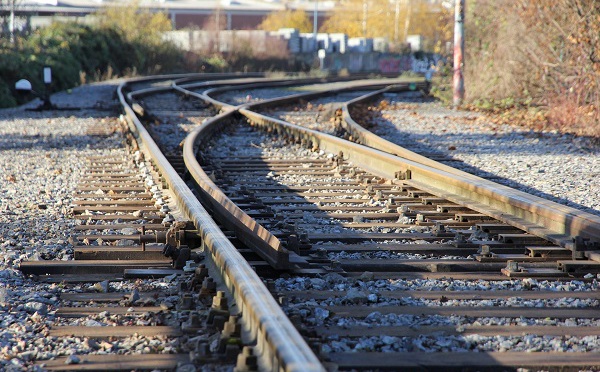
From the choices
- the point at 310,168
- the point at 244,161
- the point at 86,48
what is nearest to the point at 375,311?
the point at 310,168

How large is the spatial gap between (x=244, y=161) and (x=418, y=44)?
61324 mm

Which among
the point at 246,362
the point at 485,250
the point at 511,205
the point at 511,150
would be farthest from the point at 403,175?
the point at 246,362

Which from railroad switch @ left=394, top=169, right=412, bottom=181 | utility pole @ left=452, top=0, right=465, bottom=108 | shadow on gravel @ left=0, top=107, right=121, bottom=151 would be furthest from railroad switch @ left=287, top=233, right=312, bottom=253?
utility pole @ left=452, top=0, right=465, bottom=108

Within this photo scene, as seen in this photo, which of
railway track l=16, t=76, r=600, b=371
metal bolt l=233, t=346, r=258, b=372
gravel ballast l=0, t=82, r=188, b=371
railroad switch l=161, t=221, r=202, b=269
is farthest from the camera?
railroad switch l=161, t=221, r=202, b=269

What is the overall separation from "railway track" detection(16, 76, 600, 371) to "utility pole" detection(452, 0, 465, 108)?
38.6ft

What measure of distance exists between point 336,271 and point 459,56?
53.8ft

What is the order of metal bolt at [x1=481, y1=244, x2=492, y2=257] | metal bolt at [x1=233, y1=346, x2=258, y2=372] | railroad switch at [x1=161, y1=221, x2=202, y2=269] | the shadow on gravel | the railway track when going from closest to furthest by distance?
metal bolt at [x1=233, y1=346, x2=258, y2=372] → the railway track → railroad switch at [x1=161, y1=221, x2=202, y2=269] → metal bolt at [x1=481, y1=244, x2=492, y2=257] → the shadow on gravel

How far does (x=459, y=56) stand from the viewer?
67.4ft

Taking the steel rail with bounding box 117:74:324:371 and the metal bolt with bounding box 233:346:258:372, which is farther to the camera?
the metal bolt with bounding box 233:346:258:372

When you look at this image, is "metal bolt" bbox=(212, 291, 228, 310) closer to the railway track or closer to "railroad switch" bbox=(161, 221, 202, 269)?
the railway track

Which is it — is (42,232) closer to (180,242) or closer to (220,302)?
(180,242)

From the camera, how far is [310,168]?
9.62 metres

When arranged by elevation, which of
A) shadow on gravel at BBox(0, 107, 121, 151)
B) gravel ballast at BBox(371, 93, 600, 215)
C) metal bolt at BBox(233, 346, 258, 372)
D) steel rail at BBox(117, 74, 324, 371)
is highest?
steel rail at BBox(117, 74, 324, 371)

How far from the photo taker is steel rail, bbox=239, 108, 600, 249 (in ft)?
18.5
